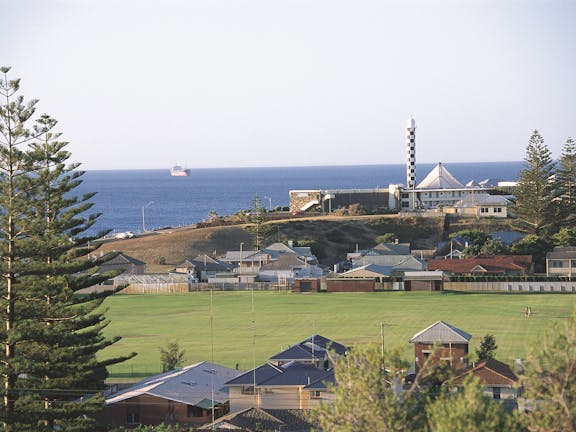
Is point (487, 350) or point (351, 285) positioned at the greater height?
point (487, 350)

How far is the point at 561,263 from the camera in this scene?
57.7 metres

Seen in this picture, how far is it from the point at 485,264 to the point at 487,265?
5.0 inches

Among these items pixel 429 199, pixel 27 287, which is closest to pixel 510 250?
pixel 429 199

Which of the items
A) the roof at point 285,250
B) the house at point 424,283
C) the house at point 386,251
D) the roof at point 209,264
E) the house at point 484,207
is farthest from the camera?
the house at point 484,207

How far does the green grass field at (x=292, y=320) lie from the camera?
119ft

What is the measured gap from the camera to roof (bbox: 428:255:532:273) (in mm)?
56938

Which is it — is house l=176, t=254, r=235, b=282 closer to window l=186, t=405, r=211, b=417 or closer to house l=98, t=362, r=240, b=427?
house l=98, t=362, r=240, b=427

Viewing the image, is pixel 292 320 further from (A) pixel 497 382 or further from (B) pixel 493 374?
(A) pixel 497 382

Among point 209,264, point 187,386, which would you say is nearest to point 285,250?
point 209,264

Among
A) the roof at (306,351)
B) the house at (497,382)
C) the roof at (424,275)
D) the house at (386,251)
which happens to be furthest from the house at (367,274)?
the house at (497,382)

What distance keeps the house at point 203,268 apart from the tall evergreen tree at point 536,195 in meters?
21.2

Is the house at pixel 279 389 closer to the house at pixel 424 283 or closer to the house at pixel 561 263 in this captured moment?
the house at pixel 424 283

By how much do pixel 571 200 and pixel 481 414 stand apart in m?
64.4

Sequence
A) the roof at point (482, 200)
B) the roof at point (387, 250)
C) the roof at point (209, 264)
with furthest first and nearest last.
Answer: the roof at point (482, 200) → the roof at point (387, 250) → the roof at point (209, 264)
